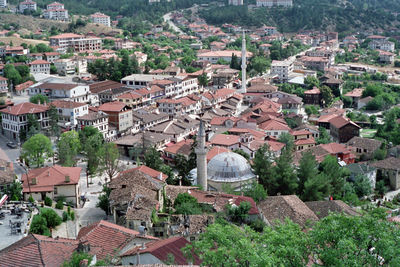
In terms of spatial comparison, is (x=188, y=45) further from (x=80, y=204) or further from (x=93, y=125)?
(x=80, y=204)

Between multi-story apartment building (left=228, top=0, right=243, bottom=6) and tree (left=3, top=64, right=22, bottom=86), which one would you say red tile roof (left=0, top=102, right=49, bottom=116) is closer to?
tree (left=3, top=64, right=22, bottom=86)

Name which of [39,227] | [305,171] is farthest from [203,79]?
[39,227]

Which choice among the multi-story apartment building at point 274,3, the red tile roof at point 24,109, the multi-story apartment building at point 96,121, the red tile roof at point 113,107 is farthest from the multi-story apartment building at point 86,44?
the multi-story apartment building at point 274,3

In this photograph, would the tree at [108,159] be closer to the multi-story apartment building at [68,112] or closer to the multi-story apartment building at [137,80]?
the multi-story apartment building at [68,112]

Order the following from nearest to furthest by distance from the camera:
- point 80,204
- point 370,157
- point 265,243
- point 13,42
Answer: point 265,243, point 80,204, point 370,157, point 13,42

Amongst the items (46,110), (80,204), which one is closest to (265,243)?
(80,204)

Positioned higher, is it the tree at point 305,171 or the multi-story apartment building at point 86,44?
the multi-story apartment building at point 86,44

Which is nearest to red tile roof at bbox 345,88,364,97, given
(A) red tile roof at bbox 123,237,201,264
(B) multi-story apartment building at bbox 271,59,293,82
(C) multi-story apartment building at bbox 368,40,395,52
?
(B) multi-story apartment building at bbox 271,59,293,82
